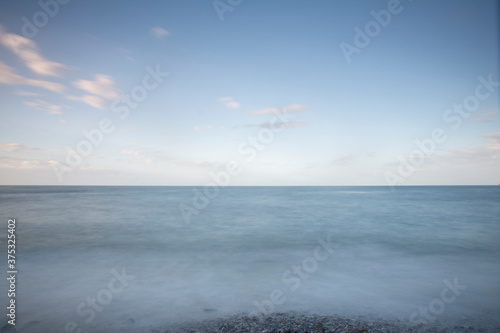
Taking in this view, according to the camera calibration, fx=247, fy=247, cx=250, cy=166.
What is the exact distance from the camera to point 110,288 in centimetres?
730

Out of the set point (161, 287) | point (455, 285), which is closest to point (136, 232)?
point (161, 287)

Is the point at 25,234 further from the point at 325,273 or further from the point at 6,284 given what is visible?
the point at 325,273

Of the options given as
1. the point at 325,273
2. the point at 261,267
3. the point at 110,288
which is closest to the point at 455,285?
the point at 325,273

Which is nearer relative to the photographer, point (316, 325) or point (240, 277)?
point (316, 325)

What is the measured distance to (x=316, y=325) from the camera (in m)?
5.03

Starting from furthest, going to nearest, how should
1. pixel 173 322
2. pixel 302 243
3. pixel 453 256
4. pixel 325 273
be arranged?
pixel 302 243
pixel 453 256
pixel 325 273
pixel 173 322

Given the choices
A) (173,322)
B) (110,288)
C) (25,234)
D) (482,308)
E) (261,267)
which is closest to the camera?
(173,322)

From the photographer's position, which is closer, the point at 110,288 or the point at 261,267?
the point at 110,288

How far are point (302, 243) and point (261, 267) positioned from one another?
4.90 metres

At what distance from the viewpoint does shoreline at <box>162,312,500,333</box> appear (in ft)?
16.0

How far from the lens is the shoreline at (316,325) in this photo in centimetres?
489

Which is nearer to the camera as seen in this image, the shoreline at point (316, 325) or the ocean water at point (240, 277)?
the shoreline at point (316, 325)

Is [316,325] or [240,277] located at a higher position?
[316,325]

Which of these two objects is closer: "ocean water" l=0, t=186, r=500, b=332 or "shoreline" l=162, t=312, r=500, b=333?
"shoreline" l=162, t=312, r=500, b=333
